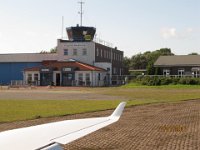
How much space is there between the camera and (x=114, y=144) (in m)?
11.9

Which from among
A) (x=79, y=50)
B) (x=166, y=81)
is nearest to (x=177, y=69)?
(x=166, y=81)

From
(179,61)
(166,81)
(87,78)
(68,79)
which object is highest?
(179,61)

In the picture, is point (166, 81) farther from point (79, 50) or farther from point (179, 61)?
point (79, 50)

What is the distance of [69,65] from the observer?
7006 centimetres

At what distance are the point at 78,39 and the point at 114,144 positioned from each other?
232 feet

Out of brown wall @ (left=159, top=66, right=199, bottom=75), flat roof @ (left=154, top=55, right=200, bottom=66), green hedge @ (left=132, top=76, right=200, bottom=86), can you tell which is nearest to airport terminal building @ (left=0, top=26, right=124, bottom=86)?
flat roof @ (left=154, top=55, right=200, bottom=66)

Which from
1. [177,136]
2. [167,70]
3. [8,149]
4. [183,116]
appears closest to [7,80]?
[167,70]

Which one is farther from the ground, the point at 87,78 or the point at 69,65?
the point at 69,65

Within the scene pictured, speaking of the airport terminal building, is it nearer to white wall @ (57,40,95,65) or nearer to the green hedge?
white wall @ (57,40,95,65)

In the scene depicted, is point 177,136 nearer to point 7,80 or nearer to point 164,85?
point 164,85

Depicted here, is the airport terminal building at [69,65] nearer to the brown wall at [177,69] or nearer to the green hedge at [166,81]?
the green hedge at [166,81]

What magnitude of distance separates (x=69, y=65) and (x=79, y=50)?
746 cm

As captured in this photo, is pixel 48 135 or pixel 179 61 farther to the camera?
pixel 179 61

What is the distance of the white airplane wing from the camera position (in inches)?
141
